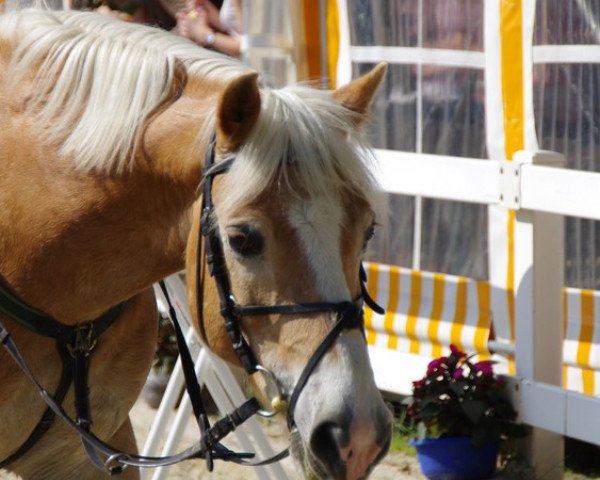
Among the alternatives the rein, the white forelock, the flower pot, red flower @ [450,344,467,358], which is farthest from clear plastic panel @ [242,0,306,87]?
the white forelock

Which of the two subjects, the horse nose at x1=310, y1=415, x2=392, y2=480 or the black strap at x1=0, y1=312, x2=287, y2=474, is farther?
the black strap at x1=0, y1=312, x2=287, y2=474

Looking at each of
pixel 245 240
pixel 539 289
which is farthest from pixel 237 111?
pixel 539 289

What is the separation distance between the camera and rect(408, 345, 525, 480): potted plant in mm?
4879

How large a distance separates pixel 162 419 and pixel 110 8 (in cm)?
216

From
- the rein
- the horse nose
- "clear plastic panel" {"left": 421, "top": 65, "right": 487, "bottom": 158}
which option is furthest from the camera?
"clear plastic panel" {"left": 421, "top": 65, "right": 487, "bottom": 158}

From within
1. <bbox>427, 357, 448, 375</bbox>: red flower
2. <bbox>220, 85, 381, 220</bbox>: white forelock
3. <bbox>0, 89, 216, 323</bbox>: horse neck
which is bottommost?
<bbox>427, 357, 448, 375</bbox>: red flower

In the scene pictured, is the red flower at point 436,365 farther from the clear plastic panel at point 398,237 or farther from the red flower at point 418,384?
the clear plastic panel at point 398,237

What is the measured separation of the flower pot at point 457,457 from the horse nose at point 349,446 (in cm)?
241

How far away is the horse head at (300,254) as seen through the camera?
258cm

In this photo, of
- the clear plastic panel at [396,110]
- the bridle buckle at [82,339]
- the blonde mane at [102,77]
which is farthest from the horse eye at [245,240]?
the clear plastic panel at [396,110]

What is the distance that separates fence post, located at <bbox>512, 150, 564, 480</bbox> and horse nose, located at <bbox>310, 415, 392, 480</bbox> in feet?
7.38

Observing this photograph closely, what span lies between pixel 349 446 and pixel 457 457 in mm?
2519

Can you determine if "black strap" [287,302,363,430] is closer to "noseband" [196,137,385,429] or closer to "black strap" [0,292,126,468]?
"noseband" [196,137,385,429]

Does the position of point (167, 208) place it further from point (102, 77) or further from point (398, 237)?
point (398, 237)
